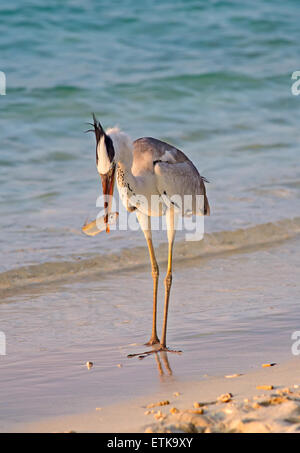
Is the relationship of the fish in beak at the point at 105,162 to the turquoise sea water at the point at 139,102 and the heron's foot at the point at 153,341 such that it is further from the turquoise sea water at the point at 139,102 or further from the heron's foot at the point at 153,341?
the turquoise sea water at the point at 139,102

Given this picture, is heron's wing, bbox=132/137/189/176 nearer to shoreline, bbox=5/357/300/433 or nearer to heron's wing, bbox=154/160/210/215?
heron's wing, bbox=154/160/210/215

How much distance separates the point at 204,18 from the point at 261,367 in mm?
15729

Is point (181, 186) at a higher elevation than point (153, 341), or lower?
higher

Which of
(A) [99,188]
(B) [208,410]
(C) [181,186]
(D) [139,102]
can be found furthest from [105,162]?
(D) [139,102]

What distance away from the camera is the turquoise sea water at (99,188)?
5023 mm

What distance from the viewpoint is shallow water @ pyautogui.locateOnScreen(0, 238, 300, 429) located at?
4441mm

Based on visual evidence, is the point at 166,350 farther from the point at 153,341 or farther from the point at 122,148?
the point at 122,148

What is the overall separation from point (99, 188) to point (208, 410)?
20.1 feet

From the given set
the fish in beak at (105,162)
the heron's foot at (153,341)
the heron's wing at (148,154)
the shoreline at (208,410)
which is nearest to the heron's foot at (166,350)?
the heron's foot at (153,341)

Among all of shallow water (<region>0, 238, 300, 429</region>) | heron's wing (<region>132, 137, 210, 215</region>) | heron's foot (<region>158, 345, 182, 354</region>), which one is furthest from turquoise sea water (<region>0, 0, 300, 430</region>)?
heron's wing (<region>132, 137, 210, 215</region>)

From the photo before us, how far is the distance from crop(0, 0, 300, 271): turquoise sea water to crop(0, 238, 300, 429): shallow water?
104 centimetres

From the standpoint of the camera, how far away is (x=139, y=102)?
14086mm

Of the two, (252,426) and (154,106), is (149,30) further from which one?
(252,426)

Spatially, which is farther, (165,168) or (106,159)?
(165,168)
